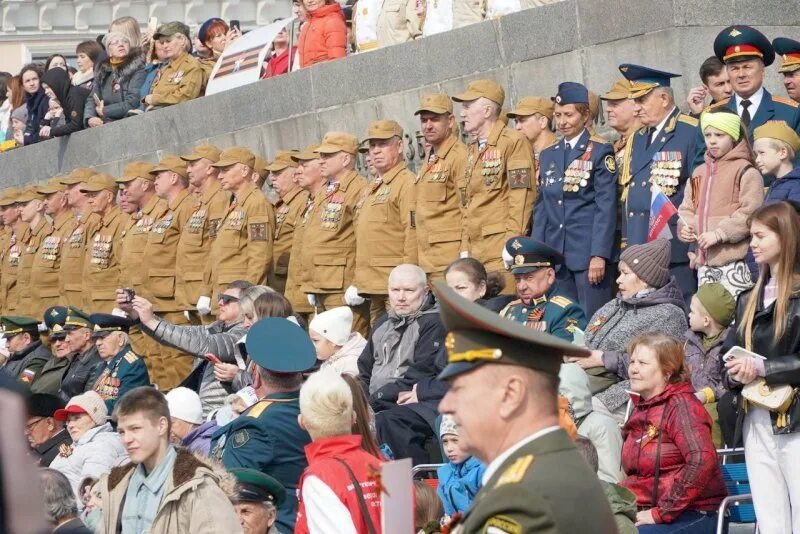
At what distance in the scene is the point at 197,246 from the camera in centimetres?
1377

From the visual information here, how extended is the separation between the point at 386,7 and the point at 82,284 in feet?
13.8

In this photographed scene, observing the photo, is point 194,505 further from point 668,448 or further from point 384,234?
point 384,234

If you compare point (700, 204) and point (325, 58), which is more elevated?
point (325, 58)

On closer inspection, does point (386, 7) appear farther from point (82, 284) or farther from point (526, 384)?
point (526, 384)

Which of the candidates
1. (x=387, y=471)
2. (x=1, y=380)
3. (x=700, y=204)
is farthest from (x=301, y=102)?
(x=1, y=380)

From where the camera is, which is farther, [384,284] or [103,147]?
[103,147]

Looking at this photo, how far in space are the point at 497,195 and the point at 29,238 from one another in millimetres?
8604

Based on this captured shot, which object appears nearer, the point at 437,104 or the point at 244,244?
the point at 437,104

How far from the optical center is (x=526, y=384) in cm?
304

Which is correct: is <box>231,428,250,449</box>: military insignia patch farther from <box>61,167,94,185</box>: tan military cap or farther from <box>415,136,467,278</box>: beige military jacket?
<box>61,167,94,185</box>: tan military cap

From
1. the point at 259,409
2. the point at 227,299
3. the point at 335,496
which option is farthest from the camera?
the point at 227,299

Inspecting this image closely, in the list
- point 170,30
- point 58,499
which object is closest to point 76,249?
point 170,30

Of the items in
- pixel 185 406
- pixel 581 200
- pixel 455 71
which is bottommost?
pixel 185 406

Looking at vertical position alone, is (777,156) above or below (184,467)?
above
